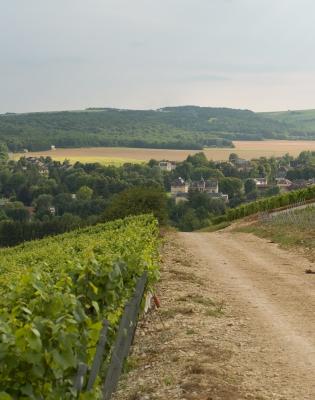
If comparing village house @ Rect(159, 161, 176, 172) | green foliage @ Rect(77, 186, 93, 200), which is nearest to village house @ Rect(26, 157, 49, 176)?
village house @ Rect(159, 161, 176, 172)

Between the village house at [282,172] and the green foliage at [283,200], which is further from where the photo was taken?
the village house at [282,172]

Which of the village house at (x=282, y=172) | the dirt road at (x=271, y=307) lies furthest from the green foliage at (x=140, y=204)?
the village house at (x=282, y=172)

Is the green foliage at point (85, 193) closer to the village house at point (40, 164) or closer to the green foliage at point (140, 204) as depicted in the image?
the village house at point (40, 164)

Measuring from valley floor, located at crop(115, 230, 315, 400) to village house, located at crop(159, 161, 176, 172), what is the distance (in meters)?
124

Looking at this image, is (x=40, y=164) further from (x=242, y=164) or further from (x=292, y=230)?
(x=292, y=230)

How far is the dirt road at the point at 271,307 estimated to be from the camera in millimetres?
9125

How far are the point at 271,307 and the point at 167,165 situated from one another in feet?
444

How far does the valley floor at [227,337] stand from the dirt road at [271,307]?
1 cm

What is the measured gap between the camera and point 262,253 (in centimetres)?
2428

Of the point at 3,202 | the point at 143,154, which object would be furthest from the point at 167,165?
the point at 3,202

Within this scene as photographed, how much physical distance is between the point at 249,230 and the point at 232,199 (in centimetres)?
7092

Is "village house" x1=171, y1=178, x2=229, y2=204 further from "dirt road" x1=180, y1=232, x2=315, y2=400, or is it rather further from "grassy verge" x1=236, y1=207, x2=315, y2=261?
"dirt road" x1=180, y1=232, x2=315, y2=400

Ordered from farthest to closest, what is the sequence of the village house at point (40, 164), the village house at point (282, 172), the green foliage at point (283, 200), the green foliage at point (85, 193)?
the village house at point (40, 164) → the village house at point (282, 172) → the green foliage at point (85, 193) → the green foliage at point (283, 200)

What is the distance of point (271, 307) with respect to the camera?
14031 millimetres
